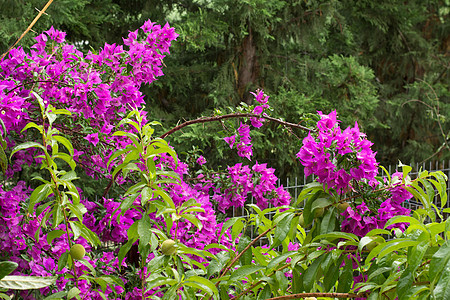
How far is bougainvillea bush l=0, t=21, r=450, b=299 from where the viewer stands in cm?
98

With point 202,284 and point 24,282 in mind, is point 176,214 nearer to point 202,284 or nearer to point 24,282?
point 202,284

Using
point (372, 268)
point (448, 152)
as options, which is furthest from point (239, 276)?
point (448, 152)

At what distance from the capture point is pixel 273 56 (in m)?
5.20

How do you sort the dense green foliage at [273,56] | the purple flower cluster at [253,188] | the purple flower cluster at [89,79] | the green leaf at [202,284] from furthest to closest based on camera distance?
the dense green foliage at [273,56] → the purple flower cluster at [253,188] → the purple flower cluster at [89,79] → the green leaf at [202,284]

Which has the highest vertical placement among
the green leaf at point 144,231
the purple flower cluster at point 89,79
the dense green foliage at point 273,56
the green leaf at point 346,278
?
the dense green foliage at point 273,56

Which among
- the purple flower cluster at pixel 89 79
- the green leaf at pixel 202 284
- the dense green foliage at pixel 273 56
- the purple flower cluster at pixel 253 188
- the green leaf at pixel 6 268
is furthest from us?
the dense green foliage at pixel 273 56

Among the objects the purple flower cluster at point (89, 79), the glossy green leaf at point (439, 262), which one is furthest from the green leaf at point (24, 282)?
the purple flower cluster at point (89, 79)

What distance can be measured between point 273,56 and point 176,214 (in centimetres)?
434

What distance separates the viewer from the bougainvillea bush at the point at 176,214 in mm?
979

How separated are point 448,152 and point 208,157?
3.51m

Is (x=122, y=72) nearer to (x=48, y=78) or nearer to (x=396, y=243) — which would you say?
(x=48, y=78)

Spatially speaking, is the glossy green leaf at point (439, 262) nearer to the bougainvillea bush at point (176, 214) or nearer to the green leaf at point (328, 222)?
the bougainvillea bush at point (176, 214)

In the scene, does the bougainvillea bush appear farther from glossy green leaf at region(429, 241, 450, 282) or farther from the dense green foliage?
the dense green foliage

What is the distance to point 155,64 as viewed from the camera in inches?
76.3
